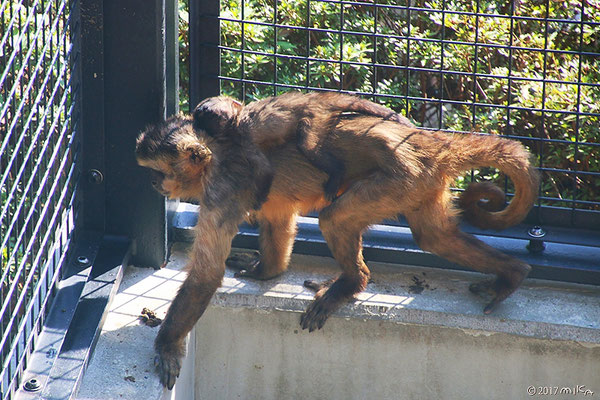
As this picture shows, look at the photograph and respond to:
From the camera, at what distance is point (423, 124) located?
25.7 feet

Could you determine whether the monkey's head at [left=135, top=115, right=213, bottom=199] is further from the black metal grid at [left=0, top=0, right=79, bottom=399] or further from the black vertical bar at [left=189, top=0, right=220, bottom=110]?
the black vertical bar at [left=189, top=0, right=220, bottom=110]

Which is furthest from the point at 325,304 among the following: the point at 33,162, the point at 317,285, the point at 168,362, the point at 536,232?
the point at 33,162

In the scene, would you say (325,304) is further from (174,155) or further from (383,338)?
(174,155)

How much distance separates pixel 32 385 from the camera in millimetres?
4945

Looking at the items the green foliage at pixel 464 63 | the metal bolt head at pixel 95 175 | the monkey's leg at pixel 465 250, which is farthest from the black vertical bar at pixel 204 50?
the monkey's leg at pixel 465 250

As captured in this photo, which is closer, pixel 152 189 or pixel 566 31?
pixel 152 189

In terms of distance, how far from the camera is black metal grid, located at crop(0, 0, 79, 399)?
4.70 meters

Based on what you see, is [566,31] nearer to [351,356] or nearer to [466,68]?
[466,68]

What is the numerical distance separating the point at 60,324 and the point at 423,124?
11.5ft

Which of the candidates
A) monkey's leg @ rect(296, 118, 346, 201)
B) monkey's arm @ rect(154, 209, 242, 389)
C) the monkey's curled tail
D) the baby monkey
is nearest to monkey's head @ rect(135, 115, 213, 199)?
the baby monkey

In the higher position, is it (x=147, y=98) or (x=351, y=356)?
(x=147, y=98)

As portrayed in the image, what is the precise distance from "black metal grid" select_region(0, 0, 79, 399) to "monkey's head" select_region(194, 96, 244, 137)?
74 cm

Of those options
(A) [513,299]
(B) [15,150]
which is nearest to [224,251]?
(B) [15,150]

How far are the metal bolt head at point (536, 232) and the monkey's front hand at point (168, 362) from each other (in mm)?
2217
